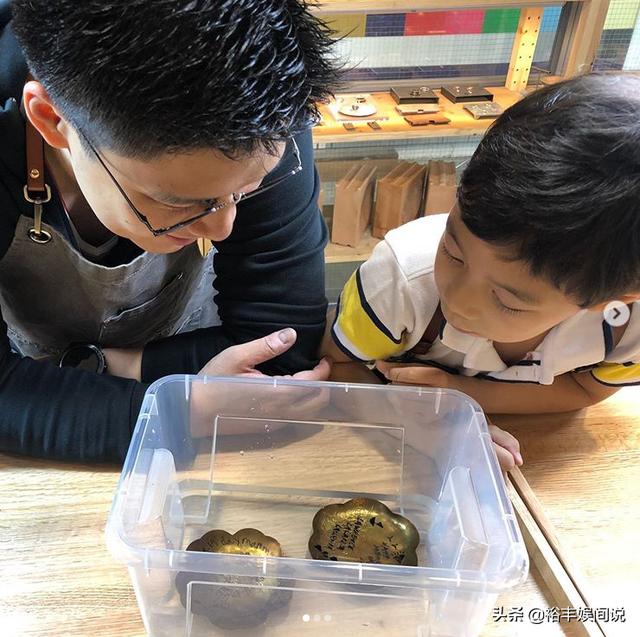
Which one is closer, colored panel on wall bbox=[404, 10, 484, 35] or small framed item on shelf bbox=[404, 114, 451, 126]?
small framed item on shelf bbox=[404, 114, 451, 126]

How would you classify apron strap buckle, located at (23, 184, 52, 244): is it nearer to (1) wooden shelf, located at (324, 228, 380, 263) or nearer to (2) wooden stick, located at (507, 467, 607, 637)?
(2) wooden stick, located at (507, 467, 607, 637)

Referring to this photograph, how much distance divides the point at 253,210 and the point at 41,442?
1.21ft

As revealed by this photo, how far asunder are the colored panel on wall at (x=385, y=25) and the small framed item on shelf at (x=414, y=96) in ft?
0.50

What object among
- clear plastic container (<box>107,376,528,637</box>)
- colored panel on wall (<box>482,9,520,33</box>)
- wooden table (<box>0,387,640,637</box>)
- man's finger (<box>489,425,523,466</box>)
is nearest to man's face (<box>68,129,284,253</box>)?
clear plastic container (<box>107,376,528,637</box>)

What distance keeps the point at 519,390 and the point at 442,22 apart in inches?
51.8

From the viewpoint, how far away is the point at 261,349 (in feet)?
2.60

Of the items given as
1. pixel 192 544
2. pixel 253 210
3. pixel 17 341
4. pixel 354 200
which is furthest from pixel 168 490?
pixel 354 200

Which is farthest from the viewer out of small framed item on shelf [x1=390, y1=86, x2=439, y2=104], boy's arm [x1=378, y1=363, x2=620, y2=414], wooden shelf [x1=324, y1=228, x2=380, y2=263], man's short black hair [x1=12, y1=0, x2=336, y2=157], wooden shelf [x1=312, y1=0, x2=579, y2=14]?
wooden shelf [x1=324, y1=228, x2=380, y2=263]

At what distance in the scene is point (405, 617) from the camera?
0.54 m

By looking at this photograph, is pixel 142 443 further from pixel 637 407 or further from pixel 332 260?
pixel 332 260

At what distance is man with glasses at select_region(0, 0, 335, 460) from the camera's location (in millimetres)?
449

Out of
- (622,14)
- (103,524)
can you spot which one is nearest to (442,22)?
(622,14)

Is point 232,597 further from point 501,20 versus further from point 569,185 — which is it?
point 501,20

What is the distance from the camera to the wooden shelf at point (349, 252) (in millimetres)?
1820
